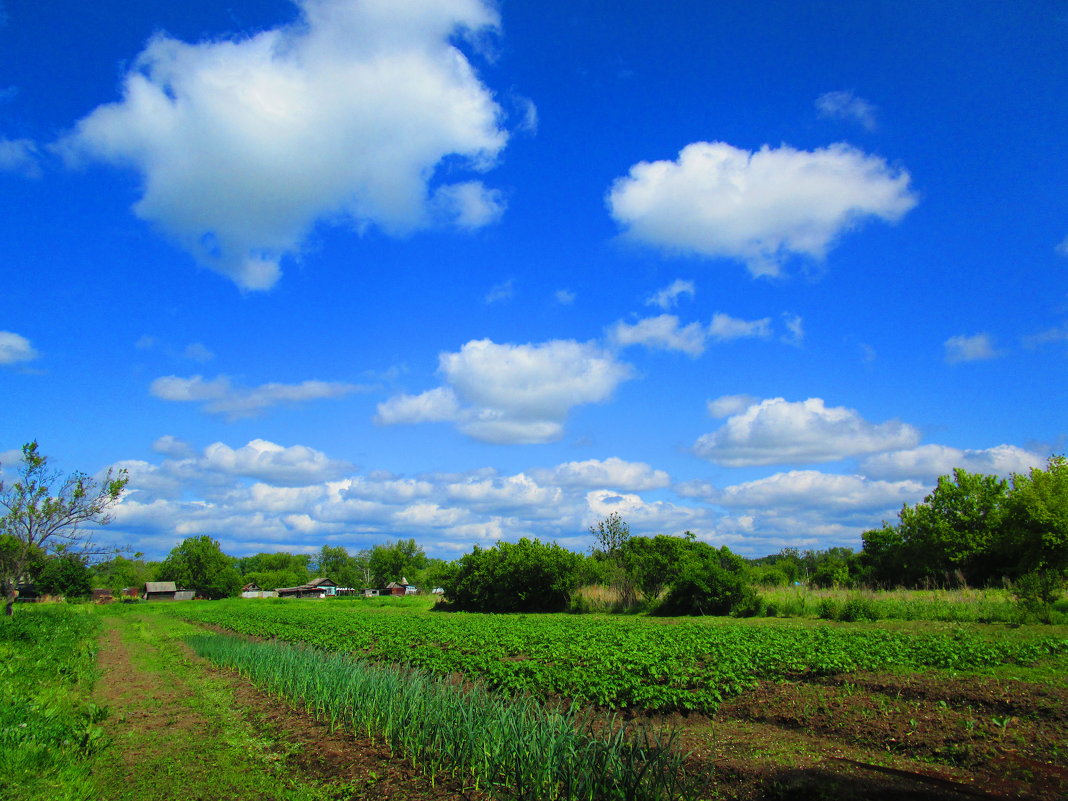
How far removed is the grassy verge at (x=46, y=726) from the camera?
725 centimetres

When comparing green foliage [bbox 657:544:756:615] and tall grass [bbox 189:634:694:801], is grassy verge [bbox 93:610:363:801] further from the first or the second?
green foliage [bbox 657:544:756:615]

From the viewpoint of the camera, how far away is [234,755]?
29.1 ft

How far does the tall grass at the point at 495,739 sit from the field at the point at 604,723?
0.03 meters

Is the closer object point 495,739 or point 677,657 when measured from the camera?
point 495,739

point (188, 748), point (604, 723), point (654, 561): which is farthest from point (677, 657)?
point (654, 561)

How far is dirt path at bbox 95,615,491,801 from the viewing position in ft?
24.1

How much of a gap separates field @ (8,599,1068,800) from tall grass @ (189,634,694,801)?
1.3 inches

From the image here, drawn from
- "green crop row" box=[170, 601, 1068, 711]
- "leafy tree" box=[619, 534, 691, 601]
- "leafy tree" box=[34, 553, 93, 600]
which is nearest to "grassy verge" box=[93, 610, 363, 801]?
"green crop row" box=[170, 601, 1068, 711]

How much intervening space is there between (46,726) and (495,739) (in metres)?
7.07

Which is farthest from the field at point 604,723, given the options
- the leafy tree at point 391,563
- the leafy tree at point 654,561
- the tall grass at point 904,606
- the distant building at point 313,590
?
the leafy tree at point 391,563

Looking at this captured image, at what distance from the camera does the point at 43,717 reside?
9.41 metres

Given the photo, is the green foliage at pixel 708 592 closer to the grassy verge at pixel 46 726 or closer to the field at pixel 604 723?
the field at pixel 604 723

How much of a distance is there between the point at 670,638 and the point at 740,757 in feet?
32.0

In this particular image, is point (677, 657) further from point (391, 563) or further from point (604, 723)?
point (391, 563)
